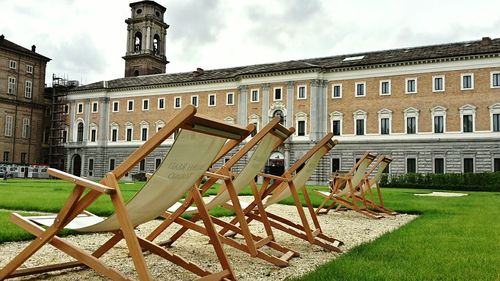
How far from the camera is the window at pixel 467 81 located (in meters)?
33.0

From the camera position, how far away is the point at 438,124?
34.0m

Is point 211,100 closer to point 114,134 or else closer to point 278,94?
point 278,94

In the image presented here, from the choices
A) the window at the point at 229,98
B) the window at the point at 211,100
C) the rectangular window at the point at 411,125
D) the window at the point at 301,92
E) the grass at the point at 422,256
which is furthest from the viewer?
the window at the point at 211,100

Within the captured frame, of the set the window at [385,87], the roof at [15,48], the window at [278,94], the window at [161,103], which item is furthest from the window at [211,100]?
the roof at [15,48]

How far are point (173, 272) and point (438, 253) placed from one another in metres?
2.52

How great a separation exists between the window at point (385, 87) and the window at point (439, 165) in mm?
6086

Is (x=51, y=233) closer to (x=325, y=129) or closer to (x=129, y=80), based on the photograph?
(x=325, y=129)

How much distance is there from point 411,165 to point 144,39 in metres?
34.8

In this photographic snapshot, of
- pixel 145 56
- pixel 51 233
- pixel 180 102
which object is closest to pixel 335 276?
pixel 51 233

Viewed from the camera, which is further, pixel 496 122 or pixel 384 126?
pixel 384 126

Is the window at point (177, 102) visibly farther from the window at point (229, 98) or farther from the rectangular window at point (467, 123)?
the rectangular window at point (467, 123)

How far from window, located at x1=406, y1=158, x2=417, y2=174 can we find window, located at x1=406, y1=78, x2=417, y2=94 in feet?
16.3

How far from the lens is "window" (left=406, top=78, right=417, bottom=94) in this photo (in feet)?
115

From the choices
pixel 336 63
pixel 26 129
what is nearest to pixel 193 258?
pixel 336 63
